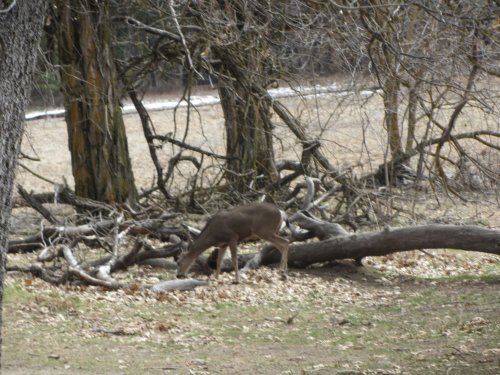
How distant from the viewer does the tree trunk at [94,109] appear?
559 inches

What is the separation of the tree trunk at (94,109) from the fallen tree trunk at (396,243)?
12.2 feet

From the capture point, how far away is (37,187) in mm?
21578

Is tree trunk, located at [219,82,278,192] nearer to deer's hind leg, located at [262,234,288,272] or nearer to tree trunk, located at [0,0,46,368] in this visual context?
deer's hind leg, located at [262,234,288,272]

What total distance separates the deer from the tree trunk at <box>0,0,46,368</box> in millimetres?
5470

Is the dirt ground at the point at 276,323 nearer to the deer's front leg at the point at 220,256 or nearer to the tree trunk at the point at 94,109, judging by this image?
the deer's front leg at the point at 220,256

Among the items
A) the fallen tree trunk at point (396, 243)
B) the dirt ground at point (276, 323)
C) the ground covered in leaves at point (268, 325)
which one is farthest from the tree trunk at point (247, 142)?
the ground covered in leaves at point (268, 325)

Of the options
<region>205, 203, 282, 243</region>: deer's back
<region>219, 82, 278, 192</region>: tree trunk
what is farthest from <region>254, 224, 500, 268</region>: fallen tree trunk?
<region>219, 82, 278, 192</region>: tree trunk

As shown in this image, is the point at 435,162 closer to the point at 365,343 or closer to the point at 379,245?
the point at 379,245

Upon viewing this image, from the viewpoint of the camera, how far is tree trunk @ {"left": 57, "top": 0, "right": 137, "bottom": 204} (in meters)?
14.2

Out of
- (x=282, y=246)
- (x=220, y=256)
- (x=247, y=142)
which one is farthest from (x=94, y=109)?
(x=282, y=246)

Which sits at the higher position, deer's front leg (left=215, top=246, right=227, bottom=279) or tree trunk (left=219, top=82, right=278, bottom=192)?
tree trunk (left=219, top=82, right=278, bottom=192)

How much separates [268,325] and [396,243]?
7.64ft

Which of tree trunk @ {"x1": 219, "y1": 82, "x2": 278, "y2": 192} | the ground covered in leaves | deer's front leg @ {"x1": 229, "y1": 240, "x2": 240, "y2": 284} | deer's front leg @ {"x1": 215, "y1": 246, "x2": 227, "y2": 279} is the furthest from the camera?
tree trunk @ {"x1": 219, "y1": 82, "x2": 278, "y2": 192}

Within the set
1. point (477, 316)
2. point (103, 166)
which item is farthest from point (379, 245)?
point (103, 166)
